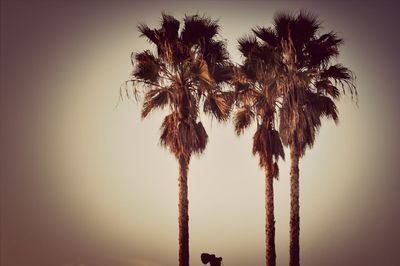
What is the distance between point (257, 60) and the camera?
30.8 meters

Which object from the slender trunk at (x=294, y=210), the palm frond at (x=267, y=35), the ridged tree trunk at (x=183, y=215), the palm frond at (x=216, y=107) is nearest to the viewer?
the ridged tree trunk at (x=183, y=215)

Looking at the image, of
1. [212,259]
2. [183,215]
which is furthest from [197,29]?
[212,259]

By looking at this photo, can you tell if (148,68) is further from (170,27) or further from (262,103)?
(262,103)

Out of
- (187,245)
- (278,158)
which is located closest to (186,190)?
Result: (187,245)

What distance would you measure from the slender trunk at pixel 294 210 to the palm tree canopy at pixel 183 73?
11.5 ft

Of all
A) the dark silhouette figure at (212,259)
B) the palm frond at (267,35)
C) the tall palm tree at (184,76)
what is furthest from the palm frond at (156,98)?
the dark silhouette figure at (212,259)

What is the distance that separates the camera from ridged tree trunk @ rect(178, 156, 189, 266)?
2777cm

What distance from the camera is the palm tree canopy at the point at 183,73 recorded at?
29156mm

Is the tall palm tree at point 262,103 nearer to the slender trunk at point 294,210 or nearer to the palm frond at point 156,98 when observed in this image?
the slender trunk at point 294,210

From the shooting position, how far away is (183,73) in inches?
1157

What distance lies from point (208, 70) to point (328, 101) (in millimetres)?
5643

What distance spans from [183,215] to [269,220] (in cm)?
410

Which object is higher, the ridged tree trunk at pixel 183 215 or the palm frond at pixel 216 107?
the palm frond at pixel 216 107

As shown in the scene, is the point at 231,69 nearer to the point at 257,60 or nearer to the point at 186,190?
the point at 257,60
